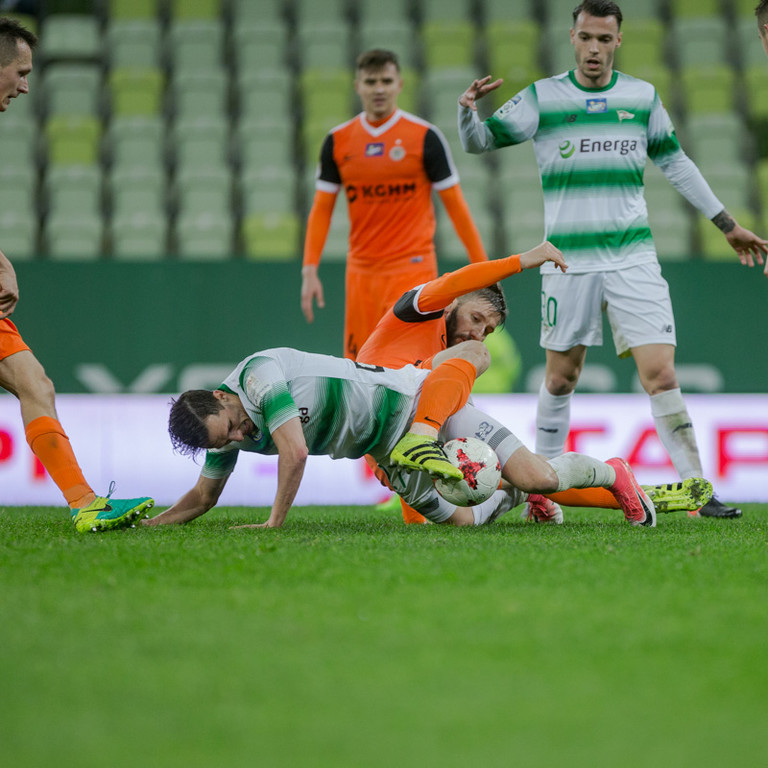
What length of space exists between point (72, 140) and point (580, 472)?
23.7ft

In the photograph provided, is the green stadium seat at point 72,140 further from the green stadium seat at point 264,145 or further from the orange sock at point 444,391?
the orange sock at point 444,391

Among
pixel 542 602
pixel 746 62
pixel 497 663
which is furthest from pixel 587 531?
pixel 746 62

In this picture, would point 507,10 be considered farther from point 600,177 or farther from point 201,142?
point 600,177

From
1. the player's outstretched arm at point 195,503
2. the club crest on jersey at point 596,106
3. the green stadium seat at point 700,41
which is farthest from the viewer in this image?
the green stadium seat at point 700,41

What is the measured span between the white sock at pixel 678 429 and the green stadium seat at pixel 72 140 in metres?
6.67

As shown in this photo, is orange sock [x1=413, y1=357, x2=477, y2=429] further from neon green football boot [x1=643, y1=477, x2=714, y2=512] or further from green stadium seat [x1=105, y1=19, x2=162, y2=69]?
green stadium seat [x1=105, y1=19, x2=162, y2=69]

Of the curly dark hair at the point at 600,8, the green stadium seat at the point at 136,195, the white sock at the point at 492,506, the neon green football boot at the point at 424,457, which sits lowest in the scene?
the white sock at the point at 492,506

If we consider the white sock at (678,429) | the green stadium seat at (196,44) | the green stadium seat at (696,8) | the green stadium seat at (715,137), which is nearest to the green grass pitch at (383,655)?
the white sock at (678,429)

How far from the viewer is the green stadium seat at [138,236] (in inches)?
351

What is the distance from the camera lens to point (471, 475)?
381 cm

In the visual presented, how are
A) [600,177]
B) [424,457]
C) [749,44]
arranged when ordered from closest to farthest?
1. [424,457]
2. [600,177]
3. [749,44]

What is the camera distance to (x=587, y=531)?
13.6ft

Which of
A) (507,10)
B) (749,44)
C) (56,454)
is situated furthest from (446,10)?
(56,454)

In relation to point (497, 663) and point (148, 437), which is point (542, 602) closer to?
point (497, 663)
